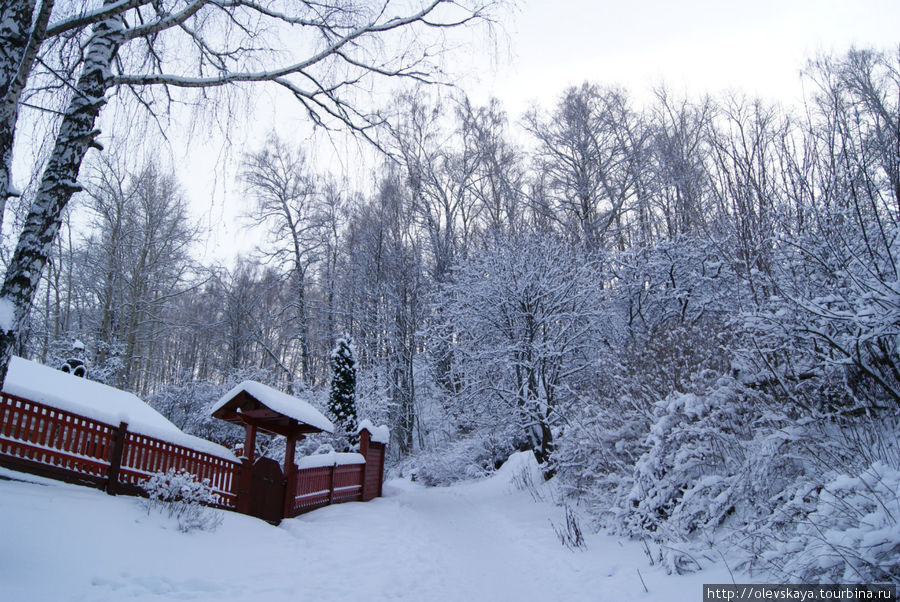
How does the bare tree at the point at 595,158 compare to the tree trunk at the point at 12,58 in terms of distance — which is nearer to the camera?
the tree trunk at the point at 12,58

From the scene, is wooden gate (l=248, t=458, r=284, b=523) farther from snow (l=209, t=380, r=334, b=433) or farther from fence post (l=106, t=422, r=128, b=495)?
fence post (l=106, t=422, r=128, b=495)

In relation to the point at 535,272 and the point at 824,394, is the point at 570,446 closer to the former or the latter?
the point at 824,394

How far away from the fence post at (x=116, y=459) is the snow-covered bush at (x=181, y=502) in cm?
33

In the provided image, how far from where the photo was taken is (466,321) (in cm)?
1336

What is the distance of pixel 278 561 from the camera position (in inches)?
207

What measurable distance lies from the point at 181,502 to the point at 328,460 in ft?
14.9

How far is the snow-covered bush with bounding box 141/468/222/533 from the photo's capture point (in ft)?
17.5

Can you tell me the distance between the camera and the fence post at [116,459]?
19.0 feet

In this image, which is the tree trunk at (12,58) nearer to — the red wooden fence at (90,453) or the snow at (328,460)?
the red wooden fence at (90,453)

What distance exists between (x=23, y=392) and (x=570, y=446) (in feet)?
24.3

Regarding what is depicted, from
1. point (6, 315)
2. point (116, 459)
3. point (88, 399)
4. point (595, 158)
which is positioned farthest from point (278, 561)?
point (595, 158)

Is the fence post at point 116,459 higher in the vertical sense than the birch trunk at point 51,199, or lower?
lower

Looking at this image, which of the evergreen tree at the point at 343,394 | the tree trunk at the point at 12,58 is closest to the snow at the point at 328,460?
the evergreen tree at the point at 343,394

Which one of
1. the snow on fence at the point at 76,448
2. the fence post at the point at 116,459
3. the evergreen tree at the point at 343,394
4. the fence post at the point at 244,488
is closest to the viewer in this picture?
the snow on fence at the point at 76,448
